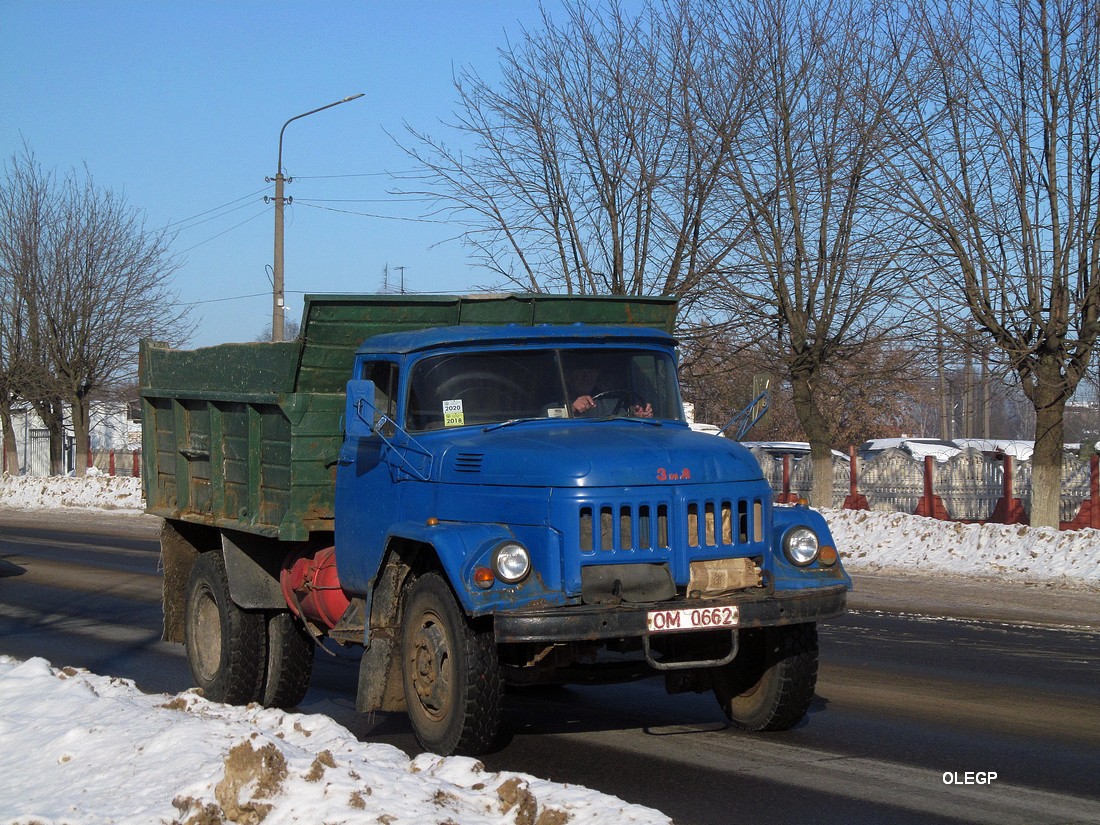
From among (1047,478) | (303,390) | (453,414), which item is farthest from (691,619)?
(1047,478)

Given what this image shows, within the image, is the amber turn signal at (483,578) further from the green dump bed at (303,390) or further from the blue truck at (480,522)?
the green dump bed at (303,390)

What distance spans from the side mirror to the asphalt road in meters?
1.81

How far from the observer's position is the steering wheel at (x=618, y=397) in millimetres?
7672

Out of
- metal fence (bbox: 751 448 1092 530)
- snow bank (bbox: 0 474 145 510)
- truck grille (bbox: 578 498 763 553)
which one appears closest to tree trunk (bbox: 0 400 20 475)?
snow bank (bbox: 0 474 145 510)

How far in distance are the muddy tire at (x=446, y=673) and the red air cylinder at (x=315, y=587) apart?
4.28 feet

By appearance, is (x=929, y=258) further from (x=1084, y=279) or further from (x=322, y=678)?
(x=322, y=678)

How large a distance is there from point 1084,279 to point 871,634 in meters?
7.97

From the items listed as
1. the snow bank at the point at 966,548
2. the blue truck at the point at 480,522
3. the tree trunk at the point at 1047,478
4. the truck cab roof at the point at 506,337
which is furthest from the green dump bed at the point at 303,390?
the tree trunk at the point at 1047,478

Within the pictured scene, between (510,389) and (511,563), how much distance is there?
4.75 feet

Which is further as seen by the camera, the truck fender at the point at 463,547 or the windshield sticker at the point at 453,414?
the windshield sticker at the point at 453,414

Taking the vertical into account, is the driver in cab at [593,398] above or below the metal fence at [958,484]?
above

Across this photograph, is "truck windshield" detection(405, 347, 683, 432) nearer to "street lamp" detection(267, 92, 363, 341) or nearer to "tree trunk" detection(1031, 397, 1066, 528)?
"tree trunk" detection(1031, 397, 1066, 528)

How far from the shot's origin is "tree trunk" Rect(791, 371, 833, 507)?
22172mm

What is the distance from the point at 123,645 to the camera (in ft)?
39.0
